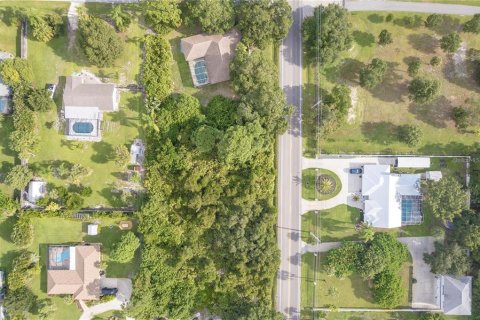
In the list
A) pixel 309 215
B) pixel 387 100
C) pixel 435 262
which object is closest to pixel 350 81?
pixel 387 100

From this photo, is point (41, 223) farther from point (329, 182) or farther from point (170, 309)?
point (329, 182)

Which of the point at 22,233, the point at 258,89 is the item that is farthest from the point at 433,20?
the point at 22,233

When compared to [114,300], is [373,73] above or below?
above

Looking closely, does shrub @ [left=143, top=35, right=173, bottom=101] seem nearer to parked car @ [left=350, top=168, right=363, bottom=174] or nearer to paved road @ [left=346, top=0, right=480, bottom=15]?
paved road @ [left=346, top=0, right=480, bottom=15]

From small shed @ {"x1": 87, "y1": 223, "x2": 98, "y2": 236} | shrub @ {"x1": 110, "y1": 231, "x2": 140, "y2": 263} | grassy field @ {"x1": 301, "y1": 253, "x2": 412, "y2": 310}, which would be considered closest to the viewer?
shrub @ {"x1": 110, "y1": 231, "x2": 140, "y2": 263}

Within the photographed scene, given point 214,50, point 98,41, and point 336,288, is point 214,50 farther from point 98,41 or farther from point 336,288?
point 336,288

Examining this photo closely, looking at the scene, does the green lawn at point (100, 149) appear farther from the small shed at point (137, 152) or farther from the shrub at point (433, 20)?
the shrub at point (433, 20)

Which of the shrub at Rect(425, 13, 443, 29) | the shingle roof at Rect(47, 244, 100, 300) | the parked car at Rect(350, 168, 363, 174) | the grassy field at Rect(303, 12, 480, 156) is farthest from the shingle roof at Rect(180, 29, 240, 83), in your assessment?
the shingle roof at Rect(47, 244, 100, 300)
